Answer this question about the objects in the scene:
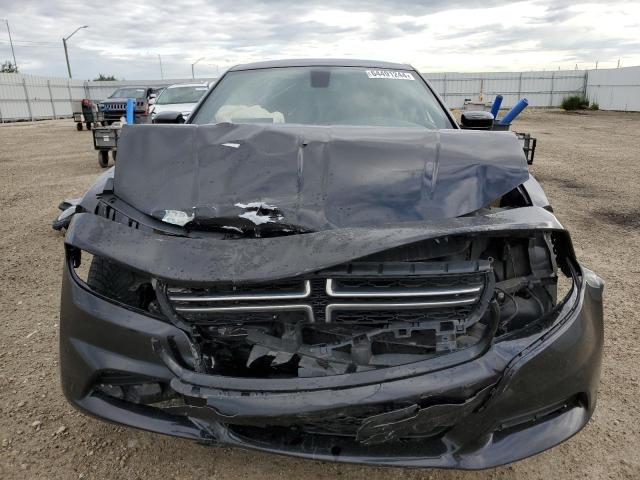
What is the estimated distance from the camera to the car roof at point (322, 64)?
3.59m

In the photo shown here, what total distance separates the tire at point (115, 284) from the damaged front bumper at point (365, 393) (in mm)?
117

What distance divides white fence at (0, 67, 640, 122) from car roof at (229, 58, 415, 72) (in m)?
25.8

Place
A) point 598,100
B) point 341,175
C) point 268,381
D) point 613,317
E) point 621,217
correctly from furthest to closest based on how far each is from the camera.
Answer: point 598,100 < point 621,217 < point 613,317 < point 341,175 < point 268,381

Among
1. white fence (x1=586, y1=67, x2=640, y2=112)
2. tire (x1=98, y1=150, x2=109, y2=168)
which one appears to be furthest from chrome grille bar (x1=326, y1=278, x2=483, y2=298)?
white fence (x1=586, y1=67, x2=640, y2=112)

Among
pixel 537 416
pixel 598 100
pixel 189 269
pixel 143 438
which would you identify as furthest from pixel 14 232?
pixel 598 100

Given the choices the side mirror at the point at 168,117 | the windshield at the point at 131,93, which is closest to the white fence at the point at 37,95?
the windshield at the point at 131,93

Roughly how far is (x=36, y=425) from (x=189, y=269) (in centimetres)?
137

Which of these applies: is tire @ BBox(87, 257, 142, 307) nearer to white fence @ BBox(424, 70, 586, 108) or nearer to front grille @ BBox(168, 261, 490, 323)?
front grille @ BBox(168, 261, 490, 323)

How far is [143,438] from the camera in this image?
227cm

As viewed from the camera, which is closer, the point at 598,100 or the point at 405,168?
the point at 405,168

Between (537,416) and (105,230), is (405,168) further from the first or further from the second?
(105,230)

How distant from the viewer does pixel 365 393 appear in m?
1.54

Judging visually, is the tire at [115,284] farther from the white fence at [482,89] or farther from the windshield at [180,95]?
the white fence at [482,89]

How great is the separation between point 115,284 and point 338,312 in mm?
873
